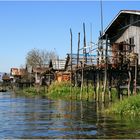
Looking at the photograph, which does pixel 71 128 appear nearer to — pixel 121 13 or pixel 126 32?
pixel 121 13

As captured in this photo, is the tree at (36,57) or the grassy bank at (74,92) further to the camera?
the tree at (36,57)

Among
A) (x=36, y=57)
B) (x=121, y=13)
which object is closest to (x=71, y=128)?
(x=121, y=13)

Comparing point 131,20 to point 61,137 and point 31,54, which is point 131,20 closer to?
point 61,137

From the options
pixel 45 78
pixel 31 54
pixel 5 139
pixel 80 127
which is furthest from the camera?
pixel 31 54

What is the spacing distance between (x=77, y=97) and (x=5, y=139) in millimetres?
25950

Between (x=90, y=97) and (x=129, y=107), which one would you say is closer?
(x=129, y=107)

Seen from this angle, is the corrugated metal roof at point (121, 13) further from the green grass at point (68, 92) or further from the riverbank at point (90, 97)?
the green grass at point (68, 92)

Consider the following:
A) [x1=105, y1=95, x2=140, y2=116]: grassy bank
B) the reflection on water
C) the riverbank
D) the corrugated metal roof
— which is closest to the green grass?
the riverbank

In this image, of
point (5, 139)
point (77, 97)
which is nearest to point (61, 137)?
point (5, 139)

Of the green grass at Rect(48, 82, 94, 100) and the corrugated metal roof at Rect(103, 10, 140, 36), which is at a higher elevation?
the corrugated metal roof at Rect(103, 10, 140, 36)

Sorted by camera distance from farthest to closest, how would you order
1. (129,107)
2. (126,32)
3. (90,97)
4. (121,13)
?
1. (90,97)
2. (126,32)
3. (121,13)
4. (129,107)

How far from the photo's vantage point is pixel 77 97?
41.3m

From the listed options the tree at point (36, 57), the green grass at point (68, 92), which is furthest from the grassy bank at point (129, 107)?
the tree at point (36, 57)

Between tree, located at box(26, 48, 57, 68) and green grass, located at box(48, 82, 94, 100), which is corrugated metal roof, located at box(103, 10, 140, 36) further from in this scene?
tree, located at box(26, 48, 57, 68)
